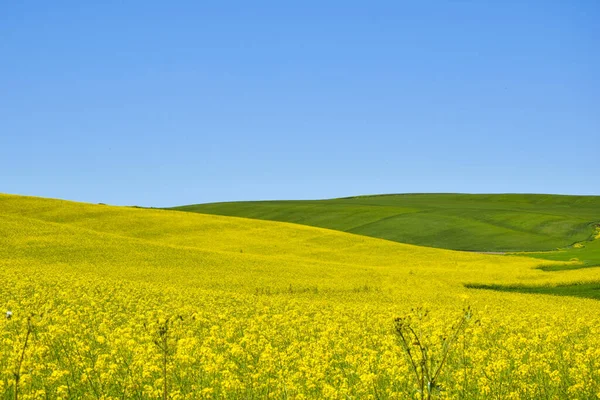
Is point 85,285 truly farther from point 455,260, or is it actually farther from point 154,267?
point 455,260

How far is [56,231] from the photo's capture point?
42.0m

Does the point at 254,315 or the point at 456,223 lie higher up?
the point at 456,223

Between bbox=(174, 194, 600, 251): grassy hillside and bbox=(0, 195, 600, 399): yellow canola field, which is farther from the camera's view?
bbox=(174, 194, 600, 251): grassy hillside

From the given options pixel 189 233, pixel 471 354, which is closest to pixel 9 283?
pixel 471 354

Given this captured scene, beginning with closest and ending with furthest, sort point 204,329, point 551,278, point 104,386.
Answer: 1. point 104,386
2. point 204,329
3. point 551,278

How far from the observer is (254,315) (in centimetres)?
1864

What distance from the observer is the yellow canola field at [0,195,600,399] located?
356 inches

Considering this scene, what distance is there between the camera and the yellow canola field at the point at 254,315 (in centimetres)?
905

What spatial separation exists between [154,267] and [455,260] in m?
24.4

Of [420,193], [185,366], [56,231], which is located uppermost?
[420,193]

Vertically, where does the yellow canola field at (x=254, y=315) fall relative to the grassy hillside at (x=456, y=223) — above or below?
below

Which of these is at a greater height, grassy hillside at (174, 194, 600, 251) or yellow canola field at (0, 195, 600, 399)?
grassy hillside at (174, 194, 600, 251)

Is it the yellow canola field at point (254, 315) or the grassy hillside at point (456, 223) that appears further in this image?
the grassy hillside at point (456, 223)

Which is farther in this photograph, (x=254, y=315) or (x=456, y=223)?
(x=456, y=223)
